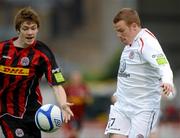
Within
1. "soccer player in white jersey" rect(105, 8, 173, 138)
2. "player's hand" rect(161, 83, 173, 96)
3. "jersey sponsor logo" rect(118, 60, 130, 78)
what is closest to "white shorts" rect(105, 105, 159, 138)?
"soccer player in white jersey" rect(105, 8, 173, 138)

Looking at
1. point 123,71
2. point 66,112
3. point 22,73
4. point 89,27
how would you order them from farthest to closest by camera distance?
point 89,27 → point 123,71 → point 22,73 → point 66,112

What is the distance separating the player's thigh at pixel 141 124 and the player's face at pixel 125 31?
2.90ft

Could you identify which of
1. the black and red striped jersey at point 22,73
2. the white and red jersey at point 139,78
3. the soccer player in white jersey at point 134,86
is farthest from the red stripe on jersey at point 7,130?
the white and red jersey at point 139,78

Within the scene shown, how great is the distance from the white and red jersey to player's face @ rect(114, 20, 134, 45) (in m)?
0.07

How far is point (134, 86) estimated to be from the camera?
10.1 metres

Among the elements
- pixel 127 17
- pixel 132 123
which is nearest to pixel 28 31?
pixel 127 17

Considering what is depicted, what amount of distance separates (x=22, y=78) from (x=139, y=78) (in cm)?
139

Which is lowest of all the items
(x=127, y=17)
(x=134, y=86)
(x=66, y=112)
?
(x=66, y=112)

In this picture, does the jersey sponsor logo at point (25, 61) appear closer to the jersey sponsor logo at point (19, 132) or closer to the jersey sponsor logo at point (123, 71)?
the jersey sponsor logo at point (19, 132)

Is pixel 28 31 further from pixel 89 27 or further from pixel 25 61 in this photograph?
pixel 89 27

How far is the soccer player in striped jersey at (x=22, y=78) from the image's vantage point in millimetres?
10000

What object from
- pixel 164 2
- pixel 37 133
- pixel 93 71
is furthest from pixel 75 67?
pixel 37 133

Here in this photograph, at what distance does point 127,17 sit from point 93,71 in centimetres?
2953

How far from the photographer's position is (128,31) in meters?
10.0
